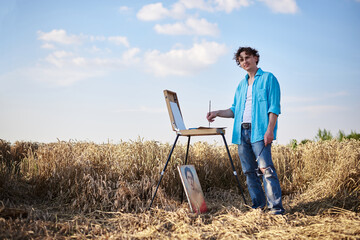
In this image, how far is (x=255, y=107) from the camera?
156 inches

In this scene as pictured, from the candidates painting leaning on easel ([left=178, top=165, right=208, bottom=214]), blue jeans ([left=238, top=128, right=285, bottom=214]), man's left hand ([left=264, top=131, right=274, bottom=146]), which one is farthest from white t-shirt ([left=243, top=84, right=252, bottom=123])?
painting leaning on easel ([left=178, top=165, right=208, bottom=214])

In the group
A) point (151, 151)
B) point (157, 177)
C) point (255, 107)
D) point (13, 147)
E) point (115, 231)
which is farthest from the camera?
point (13, 147)

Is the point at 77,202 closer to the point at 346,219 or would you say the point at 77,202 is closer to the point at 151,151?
the point at 151,151

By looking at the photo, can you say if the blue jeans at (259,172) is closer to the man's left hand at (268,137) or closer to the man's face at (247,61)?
the man's left hand at (268,137)

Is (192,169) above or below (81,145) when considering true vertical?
below

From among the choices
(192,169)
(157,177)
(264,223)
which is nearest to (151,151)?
(157,177)

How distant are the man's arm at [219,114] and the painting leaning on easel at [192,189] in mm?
721

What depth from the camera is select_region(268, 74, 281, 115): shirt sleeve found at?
3797mm

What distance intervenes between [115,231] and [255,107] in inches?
85.6

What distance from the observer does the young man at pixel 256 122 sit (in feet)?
12.5

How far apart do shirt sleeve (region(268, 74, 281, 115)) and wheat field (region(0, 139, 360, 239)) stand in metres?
1.21

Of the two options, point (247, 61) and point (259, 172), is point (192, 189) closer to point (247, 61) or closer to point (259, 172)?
point (259, 172)

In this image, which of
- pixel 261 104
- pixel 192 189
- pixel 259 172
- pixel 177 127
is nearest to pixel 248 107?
pixel 261 104

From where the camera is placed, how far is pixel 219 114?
4406 mm
